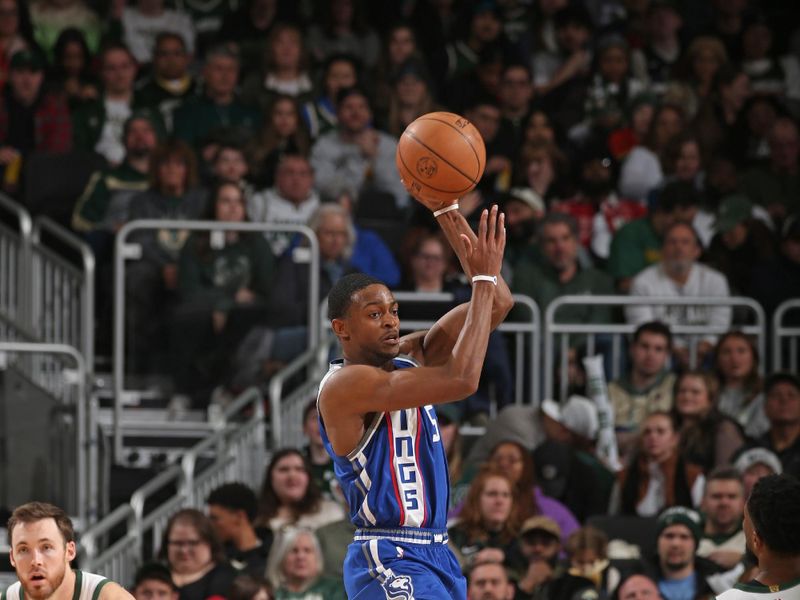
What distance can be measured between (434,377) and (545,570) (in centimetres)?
408

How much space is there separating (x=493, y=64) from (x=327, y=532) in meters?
6.23

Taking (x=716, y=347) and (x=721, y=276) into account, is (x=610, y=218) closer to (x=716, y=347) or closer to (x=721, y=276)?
(x=721, y=276)

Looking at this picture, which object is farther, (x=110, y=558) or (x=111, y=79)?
(x=111, y=79)

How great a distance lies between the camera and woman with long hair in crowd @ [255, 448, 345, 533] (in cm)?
1073

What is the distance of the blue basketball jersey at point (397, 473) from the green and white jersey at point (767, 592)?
1.47 m

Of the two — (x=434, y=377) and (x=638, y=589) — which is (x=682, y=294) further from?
(x=434, y=377)

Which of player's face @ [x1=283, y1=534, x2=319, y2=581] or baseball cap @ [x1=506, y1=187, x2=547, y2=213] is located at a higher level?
baseball cap @ [x1=506, y1=187, x2=547, y2=213]

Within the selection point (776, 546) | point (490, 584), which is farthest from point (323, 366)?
point (776, 546)

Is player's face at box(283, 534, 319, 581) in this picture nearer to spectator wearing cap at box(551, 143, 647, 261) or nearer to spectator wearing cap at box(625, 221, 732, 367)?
spectator wearing cap at box(625, 221, 732, 367)

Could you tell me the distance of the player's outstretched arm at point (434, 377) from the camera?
652 centimetres

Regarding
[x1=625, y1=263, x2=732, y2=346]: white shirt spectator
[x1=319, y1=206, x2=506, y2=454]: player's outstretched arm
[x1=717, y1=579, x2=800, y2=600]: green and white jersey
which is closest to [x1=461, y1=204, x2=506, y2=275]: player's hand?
[x1=319, y1=206, x2=506, y2=454]: player's outstretched arm

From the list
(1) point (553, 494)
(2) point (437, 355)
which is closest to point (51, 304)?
(1) point (553, 494)

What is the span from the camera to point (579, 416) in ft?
38.8

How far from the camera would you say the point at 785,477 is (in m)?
5.88
